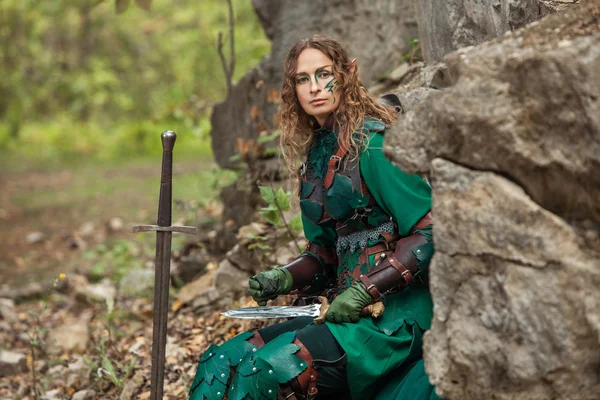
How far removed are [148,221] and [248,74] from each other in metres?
3.90

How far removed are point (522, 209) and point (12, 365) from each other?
3.74 meters

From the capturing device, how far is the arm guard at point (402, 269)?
262 cm

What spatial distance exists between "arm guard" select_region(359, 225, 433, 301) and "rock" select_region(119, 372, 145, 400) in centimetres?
170

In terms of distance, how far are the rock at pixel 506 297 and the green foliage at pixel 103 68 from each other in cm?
920

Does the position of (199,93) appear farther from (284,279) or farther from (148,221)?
(284,279)

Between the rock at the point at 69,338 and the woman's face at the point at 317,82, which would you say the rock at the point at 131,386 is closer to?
the rock at the point at 69,338

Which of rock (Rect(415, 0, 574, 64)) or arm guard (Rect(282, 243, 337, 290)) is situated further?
rock (Rect(415, 0, 574, 64))

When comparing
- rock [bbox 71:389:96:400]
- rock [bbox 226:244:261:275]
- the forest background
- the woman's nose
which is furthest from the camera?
the forest background

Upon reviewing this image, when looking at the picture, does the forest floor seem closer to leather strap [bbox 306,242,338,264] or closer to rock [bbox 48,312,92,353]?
rock [bbox 48,312,92,353]

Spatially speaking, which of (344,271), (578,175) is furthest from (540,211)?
(344,271)

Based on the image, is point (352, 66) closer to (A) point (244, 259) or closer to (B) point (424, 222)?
(B) point (424, 222)

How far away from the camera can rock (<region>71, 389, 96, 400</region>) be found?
398 centimetres

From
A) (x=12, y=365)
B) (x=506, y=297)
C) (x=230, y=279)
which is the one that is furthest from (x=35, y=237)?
(x=506, y=297)

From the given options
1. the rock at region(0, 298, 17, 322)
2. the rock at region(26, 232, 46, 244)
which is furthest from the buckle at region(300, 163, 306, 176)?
the rock at region(26, 232, 46, 244)
